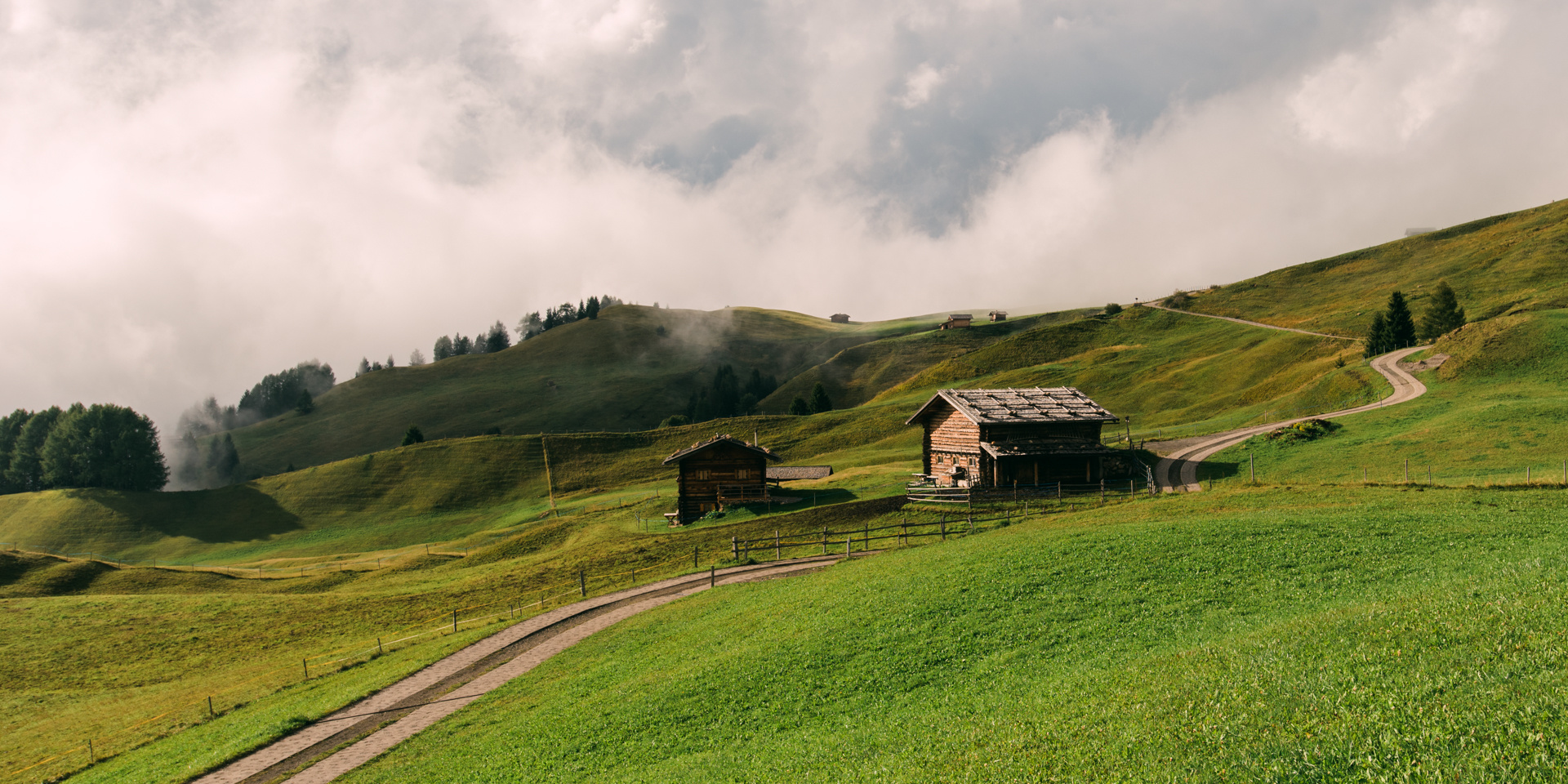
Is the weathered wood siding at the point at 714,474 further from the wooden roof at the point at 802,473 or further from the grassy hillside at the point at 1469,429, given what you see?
the grassy hillside at the point at 1469,429

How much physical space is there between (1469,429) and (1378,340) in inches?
1748

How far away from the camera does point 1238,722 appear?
10.3m

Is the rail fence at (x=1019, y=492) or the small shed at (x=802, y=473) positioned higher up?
the small shed at (x=802, y=473)

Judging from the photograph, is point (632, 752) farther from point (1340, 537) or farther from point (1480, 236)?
point (1480, 236)

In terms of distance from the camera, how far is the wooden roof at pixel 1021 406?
60622mm

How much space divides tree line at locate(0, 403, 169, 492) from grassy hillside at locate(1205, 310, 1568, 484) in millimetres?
132924

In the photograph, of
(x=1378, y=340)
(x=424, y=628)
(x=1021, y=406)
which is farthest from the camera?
(x=1378, y=340)

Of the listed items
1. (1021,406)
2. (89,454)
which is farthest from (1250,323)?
(89,454)

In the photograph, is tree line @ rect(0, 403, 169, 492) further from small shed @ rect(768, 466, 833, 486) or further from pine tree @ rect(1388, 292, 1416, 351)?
pine tree @ rect(1388, 292, 1416, 351)

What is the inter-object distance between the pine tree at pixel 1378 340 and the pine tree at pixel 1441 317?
224 inches

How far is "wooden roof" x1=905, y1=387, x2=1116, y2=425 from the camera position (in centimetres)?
6062

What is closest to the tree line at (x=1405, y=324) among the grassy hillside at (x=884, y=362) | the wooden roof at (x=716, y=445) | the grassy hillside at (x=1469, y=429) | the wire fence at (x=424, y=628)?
the grassy hillside at (x=1469, y=429)

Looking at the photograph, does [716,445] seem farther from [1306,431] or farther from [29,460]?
[29,460]

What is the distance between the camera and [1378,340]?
288 ft
